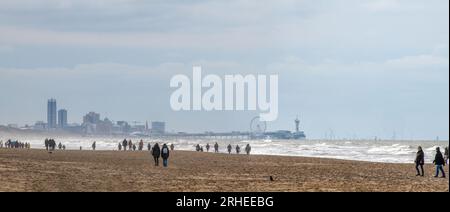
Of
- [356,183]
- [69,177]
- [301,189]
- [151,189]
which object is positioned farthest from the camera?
[356,183]

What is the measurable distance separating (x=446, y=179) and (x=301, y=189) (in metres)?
12.5

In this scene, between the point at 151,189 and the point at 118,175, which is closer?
the point at 151,189

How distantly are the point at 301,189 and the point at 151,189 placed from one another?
608 cm

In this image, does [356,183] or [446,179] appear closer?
[356,183]
